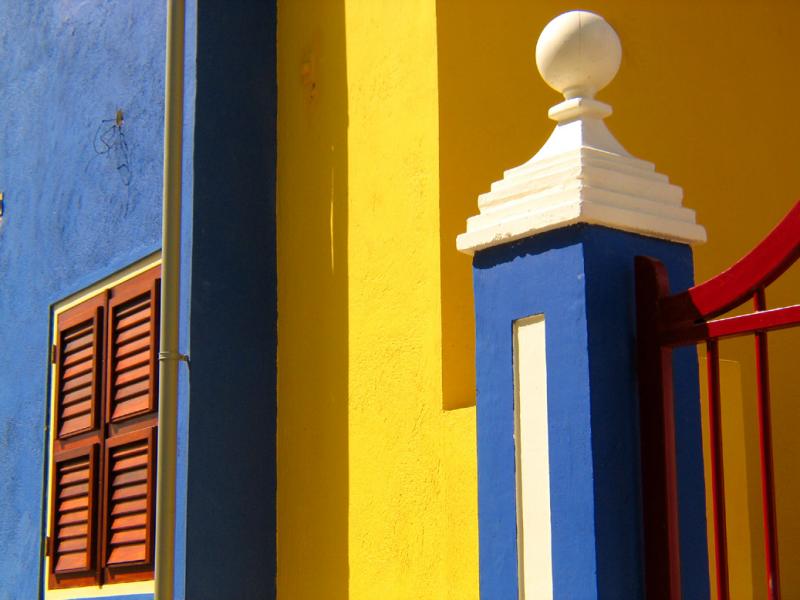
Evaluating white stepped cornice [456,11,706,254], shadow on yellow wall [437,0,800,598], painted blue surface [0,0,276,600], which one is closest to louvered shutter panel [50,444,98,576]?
painted blue surface [0,0,276,600]

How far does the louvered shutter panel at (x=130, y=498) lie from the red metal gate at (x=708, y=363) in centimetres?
359

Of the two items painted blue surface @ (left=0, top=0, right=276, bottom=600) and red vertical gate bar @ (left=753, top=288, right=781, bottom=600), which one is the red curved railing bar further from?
painted blue surface @ (left=0, top=0, right=276, bottom=600)

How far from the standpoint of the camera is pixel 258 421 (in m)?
6.27

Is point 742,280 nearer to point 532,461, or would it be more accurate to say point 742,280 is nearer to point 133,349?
point 532,461

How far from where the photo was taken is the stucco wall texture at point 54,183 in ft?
24.1

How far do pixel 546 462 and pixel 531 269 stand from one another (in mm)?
555

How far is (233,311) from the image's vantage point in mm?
6320

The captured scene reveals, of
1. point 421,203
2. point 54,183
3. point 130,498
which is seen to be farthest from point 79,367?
point 421,203

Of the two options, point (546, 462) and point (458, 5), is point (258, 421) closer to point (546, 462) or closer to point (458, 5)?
point (458, 5)

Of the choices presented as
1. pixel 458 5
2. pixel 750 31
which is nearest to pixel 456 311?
pixel 458 5

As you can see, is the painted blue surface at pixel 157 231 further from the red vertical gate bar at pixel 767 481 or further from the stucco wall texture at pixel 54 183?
the red vertical gate bar at pixel 767 481

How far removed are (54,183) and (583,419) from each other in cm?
561

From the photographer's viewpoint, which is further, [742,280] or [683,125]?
[683,125]

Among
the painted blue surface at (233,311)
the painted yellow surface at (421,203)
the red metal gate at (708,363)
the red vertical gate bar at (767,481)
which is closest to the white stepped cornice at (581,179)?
the red metal gate at (708,363)
